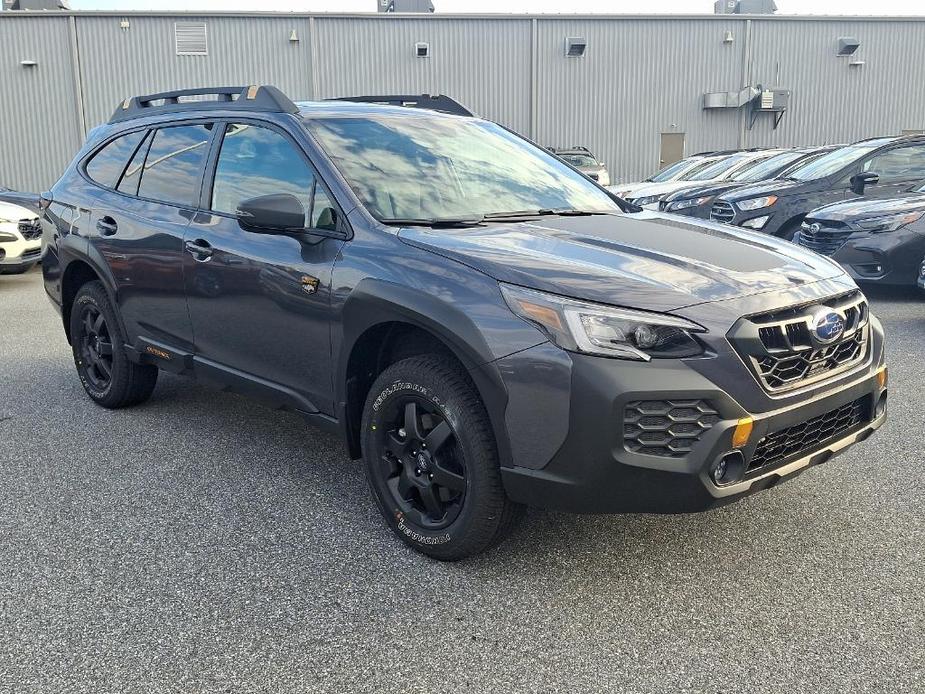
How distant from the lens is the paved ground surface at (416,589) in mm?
2438

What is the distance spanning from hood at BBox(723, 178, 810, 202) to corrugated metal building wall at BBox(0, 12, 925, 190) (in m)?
16.4

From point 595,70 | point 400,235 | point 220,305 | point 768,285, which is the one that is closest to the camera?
point 768,285

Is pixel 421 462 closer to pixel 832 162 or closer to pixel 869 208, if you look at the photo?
pixel 869 208

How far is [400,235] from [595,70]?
2471 centimetres

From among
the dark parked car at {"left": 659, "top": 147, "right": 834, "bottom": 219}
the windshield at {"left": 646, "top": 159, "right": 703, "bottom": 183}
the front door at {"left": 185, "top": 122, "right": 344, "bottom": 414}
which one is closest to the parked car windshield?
the windshield at {"left": 646, "top": 159, "right": 703, "bottom": 183}

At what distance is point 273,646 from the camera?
8.46ft

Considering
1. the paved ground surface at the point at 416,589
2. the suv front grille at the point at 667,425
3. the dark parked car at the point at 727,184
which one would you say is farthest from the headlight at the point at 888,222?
the suv front grille at the point at 667,425

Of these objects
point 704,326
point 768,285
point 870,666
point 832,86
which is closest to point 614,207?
point 768,285

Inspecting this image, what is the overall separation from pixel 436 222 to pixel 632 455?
1262 mm

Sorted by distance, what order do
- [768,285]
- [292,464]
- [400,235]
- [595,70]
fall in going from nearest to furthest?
[768,285] → [400,235] → [292,464] → [595,70]

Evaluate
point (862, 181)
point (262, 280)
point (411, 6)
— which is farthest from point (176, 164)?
point (411, 6)

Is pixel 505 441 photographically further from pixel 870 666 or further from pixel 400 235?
pixel 870 666

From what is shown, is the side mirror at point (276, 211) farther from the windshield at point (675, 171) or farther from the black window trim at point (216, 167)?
the windshield at point (675, 171)

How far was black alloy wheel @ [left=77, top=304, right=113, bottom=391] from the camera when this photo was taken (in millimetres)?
5027
